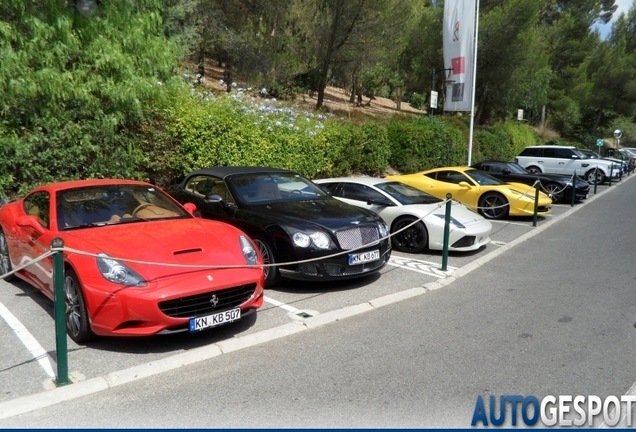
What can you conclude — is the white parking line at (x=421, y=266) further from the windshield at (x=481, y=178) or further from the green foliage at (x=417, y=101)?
the green foliage at (x=417, y=101)

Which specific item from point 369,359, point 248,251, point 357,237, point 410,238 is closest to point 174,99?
point 410,238

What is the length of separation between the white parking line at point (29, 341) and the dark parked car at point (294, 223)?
2491 millimetres

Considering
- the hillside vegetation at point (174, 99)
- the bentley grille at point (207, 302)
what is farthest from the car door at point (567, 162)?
the bentley grille at point (207, 302)

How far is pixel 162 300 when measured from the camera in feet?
14.1

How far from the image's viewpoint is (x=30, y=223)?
17.9 feet

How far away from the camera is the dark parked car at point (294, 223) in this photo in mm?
6348

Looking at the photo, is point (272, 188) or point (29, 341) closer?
point (29, 341)

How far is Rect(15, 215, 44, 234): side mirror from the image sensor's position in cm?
534

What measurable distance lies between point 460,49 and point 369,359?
1747 centimetres

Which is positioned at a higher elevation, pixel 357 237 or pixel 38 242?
pixel 38 242

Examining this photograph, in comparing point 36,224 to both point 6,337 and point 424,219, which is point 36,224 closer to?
point 6,337

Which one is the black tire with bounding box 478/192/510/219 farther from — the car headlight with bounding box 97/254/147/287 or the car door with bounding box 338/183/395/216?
the car headlight with bounding box 97/254/147/287

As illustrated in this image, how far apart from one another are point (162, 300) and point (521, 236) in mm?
8642

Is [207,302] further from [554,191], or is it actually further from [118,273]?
[554,191]
